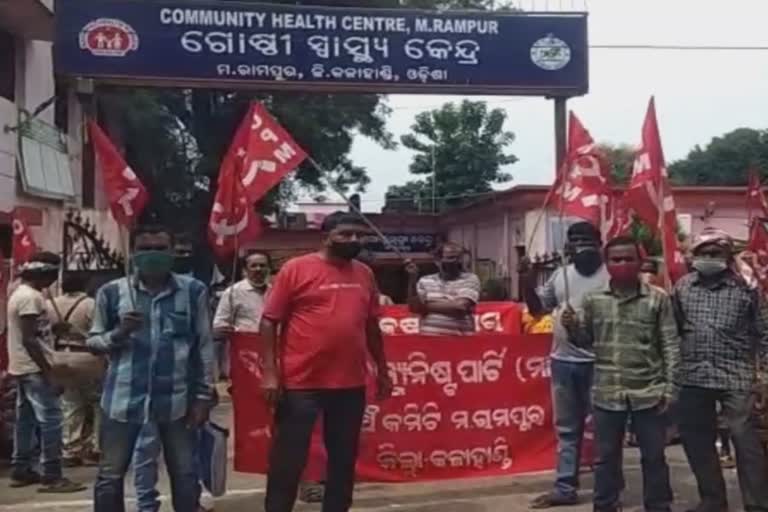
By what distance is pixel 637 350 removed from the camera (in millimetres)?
6703

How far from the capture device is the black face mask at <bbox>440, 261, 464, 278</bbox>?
8301 mm

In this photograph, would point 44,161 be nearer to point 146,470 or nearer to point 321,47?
point 321,47

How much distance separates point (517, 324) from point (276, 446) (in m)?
4.01

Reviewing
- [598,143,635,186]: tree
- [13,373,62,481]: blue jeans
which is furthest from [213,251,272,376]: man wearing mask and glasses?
[598,143,635,186]: tree

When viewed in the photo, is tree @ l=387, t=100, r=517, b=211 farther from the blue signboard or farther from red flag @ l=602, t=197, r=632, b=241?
red flag @ l=602, t=197, r=632, b=241

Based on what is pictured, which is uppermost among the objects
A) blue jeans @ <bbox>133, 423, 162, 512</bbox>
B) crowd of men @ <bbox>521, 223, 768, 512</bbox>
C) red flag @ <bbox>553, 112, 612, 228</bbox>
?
red flag @ <bbox>553, 112, 612, 228</bbox>

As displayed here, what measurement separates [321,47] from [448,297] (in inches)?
392

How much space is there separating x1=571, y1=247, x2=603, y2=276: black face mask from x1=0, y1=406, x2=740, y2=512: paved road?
57.8 inches

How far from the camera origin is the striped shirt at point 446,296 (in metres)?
8.31

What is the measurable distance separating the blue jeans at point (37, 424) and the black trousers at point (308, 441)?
2.92 metres

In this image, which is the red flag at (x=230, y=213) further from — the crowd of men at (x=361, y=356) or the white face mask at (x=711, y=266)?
the white face mask at (x=711, y=266)

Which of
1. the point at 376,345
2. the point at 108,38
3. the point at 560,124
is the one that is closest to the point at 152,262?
the point at 376,345

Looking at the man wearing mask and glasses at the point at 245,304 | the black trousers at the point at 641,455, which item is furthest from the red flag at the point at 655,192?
the man wearing mask and glasses at the point at 245,304

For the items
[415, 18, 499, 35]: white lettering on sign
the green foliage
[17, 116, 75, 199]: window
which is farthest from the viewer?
the green foliage
